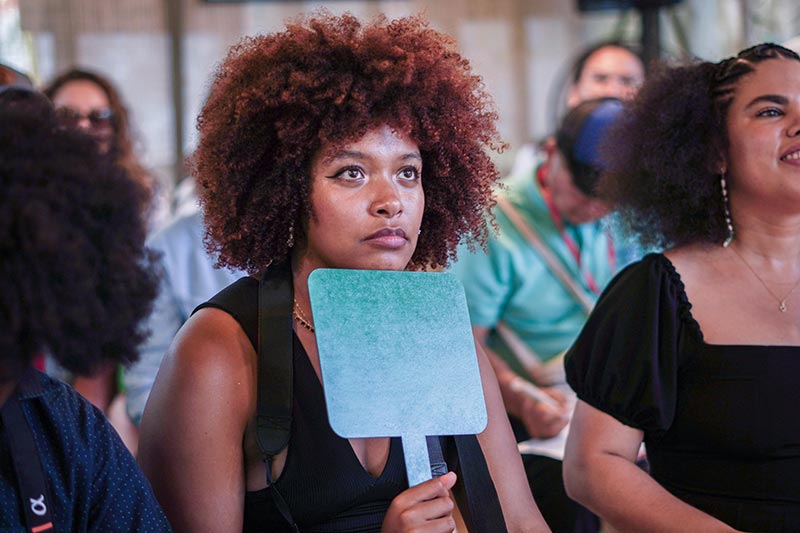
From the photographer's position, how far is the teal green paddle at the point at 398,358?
1.68m

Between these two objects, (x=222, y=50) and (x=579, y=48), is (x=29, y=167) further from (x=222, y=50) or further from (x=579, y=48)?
(x=579, y=48)

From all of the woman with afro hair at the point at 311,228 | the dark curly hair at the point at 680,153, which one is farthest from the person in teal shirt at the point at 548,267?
the woman with afro hair at the point at 311,228

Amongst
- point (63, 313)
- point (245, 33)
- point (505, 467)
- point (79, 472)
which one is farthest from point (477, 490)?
point (245, 33)

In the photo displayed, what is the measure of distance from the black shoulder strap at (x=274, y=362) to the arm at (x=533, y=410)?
1068 mm

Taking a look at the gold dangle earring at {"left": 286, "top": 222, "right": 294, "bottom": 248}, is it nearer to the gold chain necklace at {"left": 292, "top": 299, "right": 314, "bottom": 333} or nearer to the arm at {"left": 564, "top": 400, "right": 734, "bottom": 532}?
the gold chain necklace at {"left": 292, "top": 299, "right": 314, "bottom": 333}

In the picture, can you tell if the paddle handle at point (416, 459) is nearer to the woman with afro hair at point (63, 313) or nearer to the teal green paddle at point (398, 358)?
the teal green paddle at point (398, 358)

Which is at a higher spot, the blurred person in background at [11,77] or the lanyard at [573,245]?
the blurred person in background at [11,77]

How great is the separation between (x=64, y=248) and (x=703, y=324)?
4.83 ft

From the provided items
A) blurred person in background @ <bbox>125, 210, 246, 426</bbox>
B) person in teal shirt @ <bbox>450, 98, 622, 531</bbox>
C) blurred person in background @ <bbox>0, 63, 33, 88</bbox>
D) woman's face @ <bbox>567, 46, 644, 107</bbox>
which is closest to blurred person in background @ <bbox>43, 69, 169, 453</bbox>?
blurred person in background @ <bbox>125, 210, 246, 426</bbox>

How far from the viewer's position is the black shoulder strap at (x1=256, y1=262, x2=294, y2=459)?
176 centimetres

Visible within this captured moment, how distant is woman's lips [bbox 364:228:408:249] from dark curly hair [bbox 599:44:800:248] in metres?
0.88

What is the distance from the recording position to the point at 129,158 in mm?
3727

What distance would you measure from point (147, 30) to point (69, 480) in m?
4.06

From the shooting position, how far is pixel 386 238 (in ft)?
6.13
